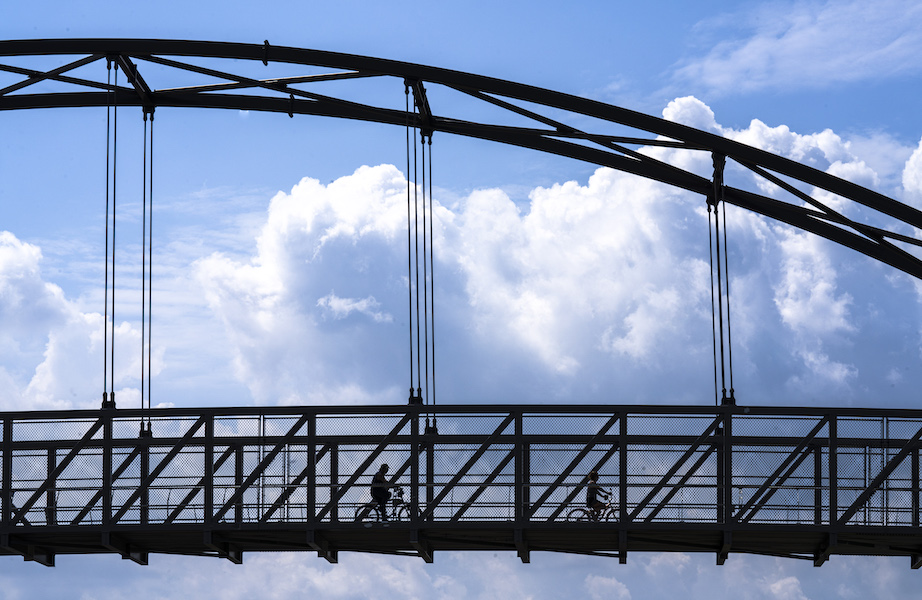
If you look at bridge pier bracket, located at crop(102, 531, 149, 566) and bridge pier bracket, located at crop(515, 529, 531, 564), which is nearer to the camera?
bridge pier bracket, located at crop(515, 529, 531, 564)

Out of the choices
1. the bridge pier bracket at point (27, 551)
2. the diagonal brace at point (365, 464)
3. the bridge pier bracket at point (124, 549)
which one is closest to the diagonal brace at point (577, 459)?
the diagonal brace at point (365, 464)

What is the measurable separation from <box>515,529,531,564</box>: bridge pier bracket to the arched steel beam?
26.8 ft

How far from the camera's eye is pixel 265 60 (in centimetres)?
2703

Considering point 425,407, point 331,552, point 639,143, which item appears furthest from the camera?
point 639,143

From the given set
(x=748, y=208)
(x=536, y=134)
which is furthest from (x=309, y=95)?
(x=748, y=208)

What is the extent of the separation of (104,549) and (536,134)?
12021 millimetres

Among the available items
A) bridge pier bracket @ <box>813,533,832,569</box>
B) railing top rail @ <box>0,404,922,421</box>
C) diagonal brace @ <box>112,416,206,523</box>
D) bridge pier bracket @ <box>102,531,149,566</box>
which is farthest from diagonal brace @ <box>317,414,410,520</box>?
bridge pier bracket @ <box>813,533,832,569</box>

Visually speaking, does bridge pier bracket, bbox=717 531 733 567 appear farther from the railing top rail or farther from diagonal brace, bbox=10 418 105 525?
diagonal brace, bbox=10 418 105 525

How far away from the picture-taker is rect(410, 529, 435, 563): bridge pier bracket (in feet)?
79.6

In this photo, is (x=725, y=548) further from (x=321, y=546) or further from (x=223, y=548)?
(x=223, y=548)

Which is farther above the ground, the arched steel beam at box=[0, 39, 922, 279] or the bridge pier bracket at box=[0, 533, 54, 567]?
the arched steel beam at box=[0, 39, 922, 279]

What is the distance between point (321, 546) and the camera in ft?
81.9

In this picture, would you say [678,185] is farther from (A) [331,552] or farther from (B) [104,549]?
(B) [104,549]

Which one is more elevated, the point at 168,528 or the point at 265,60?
the point at 265,60
